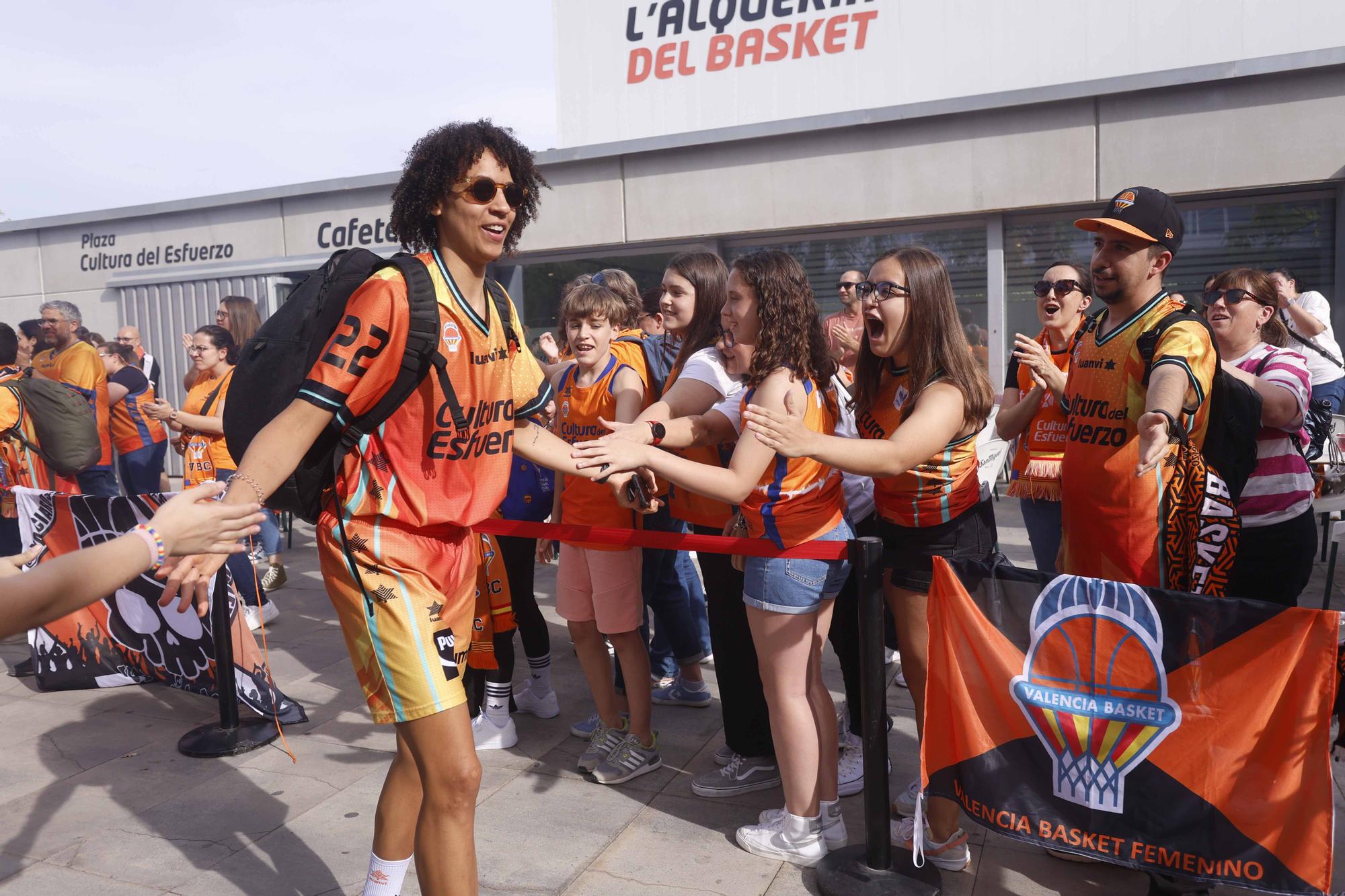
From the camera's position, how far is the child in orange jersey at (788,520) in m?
3.05

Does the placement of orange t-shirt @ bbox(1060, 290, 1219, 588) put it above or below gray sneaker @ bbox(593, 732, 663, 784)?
above

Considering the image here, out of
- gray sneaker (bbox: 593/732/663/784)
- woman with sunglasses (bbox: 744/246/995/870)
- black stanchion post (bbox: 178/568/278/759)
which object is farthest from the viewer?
black stanchion post (bbox: 178/568/278/759)

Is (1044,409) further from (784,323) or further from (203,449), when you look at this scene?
(203,449)

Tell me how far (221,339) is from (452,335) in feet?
14.5

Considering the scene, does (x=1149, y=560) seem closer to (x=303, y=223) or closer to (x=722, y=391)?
(x=722, y=391)

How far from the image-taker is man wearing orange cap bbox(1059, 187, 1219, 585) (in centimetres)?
292

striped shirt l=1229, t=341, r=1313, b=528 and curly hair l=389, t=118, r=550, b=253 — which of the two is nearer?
curly hair l=389, t=118, r=550, b=253

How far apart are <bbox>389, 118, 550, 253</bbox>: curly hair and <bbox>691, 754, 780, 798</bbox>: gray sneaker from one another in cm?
233

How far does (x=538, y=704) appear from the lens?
15.6ft

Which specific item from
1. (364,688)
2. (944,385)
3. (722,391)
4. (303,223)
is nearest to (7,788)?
(364,688)

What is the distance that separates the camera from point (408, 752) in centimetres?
258

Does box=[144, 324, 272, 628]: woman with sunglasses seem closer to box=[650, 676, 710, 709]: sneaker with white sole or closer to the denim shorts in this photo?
box=[650, 676, 710, 709]: sneaker with white sole

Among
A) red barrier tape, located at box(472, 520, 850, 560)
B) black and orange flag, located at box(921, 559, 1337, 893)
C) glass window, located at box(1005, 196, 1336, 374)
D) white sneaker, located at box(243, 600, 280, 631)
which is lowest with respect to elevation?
white sneaker, located at box(243, 600, 280, 631)

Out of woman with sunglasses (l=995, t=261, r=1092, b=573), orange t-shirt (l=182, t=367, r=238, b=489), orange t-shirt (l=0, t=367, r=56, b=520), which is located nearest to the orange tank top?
woman with sunglasses (l=995, t=261, r=1092, b=573)
